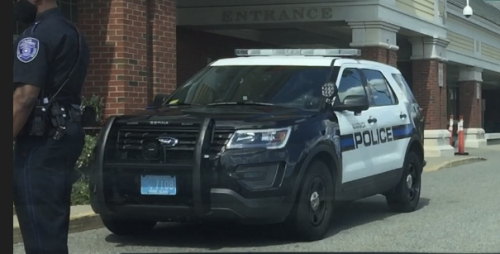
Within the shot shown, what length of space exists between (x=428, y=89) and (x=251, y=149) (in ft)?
49.3

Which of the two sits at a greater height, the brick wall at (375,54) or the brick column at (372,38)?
the brick column at (372,38)

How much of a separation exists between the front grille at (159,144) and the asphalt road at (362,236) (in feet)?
2.79

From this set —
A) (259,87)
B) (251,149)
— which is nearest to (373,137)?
(259,87)

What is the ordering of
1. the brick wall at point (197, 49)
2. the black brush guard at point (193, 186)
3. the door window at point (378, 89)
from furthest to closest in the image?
1. the brick wall at point (197, 49)
2. the door window at point (378, 89)
3. the black brush guard at point (193, 186)

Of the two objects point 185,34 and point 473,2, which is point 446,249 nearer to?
point 185,34

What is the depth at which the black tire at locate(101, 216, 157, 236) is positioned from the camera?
7983 millimetres

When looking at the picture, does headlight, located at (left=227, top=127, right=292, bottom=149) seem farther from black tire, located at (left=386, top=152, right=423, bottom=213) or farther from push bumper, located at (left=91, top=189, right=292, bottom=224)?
black tire, located at (left=386, top=152, right=423, bottom=213)

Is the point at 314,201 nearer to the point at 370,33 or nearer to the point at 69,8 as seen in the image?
the point at 69,8

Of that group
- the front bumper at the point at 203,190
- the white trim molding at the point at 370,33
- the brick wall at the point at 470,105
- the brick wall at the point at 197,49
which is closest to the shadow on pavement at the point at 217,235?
the front bumper at the point at 203,190

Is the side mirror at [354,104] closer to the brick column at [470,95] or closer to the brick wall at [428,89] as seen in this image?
the brick wall at [428,89]

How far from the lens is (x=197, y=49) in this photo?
62.8 feet

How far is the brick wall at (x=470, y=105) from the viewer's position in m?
28.6

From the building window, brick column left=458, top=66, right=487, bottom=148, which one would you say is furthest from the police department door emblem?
brick column left=458, top=66, right=487, bottom=148

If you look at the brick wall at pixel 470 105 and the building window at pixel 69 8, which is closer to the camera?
the building window at pixel 69 8
